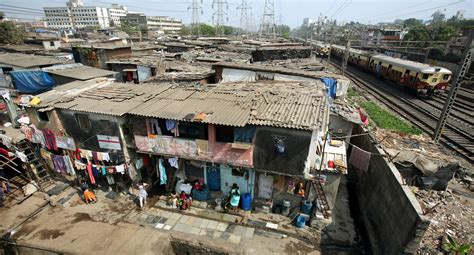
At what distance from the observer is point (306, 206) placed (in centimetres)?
1323

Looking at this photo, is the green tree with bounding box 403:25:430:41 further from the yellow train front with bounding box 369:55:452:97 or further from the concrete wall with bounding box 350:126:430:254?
the concrete wall with bounding box 350:126:430:254

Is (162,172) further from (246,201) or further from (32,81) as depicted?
(32,81)

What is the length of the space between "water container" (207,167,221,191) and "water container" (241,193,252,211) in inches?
72.6

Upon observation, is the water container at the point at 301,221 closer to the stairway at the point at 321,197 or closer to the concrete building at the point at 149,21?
the stairway at the point at 321,197

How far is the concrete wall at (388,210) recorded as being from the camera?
30.6 feet

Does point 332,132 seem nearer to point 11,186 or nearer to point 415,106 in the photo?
point 415,106

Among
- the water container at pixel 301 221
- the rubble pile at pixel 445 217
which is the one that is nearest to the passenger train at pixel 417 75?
the rubble pile at pixel 445 217

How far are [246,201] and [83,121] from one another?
34.4ft

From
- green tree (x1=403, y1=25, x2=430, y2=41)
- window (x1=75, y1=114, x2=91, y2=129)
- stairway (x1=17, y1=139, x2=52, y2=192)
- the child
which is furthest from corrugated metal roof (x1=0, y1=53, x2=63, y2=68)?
green tree (x1=403, y1=25, x2=430, y2=41)

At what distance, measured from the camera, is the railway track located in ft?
63.9

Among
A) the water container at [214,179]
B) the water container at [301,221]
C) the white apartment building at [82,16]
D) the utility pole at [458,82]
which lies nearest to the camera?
the water container at [301,221]

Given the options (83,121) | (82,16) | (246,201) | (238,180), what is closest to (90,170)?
(83,121)

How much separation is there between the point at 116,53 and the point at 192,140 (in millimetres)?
25498

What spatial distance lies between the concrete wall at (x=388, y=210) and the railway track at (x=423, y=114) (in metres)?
9.20
